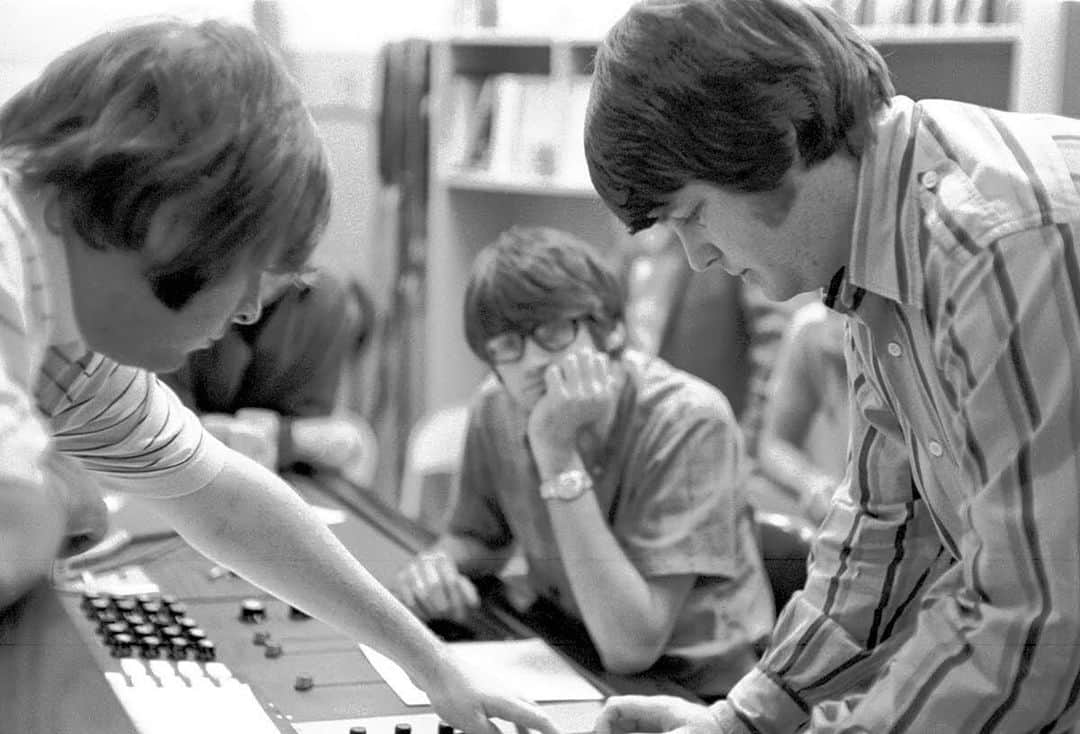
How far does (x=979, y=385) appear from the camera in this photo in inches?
30.2

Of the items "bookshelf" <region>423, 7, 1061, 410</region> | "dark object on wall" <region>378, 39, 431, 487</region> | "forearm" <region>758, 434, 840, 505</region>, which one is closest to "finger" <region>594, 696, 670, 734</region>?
"forearm" <region>758, 434, 840, 505</region>

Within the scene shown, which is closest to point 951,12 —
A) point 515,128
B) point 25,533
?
point 515,128

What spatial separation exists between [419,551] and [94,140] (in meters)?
1.02

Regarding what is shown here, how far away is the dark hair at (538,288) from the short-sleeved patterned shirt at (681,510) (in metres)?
0.08

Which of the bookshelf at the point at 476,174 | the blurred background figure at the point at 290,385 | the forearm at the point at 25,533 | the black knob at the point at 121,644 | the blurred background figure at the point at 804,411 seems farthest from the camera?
the bookshelf at the point at 476,174

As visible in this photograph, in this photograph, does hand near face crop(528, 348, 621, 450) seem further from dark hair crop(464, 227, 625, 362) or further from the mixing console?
the mixing console

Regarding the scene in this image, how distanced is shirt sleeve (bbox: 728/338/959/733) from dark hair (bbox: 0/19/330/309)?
0.47 metres

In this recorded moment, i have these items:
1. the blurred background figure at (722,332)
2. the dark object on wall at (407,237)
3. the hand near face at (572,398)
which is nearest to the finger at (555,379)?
the hand near face at (572,398)

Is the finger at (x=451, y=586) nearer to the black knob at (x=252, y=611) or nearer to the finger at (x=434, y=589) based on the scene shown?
the finger at (x=434, y=589)

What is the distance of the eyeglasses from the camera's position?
1625 mm

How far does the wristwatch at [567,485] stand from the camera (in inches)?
61.6

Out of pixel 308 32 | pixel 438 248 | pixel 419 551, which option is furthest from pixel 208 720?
pixel 438 248

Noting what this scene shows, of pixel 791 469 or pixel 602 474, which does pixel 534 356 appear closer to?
pixel 602 474

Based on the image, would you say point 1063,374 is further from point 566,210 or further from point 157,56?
point 566,210
